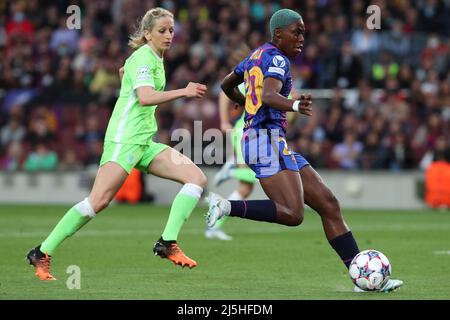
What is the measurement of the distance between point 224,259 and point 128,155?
2.63 metres

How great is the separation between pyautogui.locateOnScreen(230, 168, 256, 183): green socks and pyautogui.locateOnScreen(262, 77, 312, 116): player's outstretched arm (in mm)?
5696

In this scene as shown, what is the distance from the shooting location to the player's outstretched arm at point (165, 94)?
29.3 ft

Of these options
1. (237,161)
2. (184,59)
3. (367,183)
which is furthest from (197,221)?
(184,59)

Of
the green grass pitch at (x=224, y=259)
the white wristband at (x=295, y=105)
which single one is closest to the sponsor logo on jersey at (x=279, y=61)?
the white wristband at (x=295, y=105)

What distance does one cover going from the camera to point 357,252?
895 cm

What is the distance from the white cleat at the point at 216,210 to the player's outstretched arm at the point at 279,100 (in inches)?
37.5

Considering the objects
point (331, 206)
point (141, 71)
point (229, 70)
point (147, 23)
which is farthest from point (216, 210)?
point (229, 70)

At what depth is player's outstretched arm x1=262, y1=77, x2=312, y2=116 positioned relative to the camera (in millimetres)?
8242

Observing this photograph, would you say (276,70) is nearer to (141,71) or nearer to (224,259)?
(141,71)

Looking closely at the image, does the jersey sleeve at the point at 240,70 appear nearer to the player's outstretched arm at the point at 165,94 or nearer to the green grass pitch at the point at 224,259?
the player's outstretched arm at the point at 165,94

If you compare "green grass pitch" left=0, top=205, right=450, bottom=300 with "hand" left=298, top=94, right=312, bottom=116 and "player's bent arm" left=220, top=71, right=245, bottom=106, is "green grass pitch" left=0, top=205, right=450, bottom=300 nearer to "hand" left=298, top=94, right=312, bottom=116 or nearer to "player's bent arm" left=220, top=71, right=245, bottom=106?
"hand" left=298, top=94, right=312, bottom=116

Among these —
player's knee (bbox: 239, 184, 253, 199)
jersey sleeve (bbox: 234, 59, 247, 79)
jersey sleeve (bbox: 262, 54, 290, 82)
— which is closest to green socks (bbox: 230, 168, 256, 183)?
player's knee (bbox: 239, 184, 253, 199)

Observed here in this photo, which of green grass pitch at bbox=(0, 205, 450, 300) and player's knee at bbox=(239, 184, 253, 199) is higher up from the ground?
player's knee at bbox=(239, 184, 253, 199)

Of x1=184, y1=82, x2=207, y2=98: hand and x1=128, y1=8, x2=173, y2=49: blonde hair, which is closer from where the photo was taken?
x1=184, y1=82, x2=207, y2=98: hand
